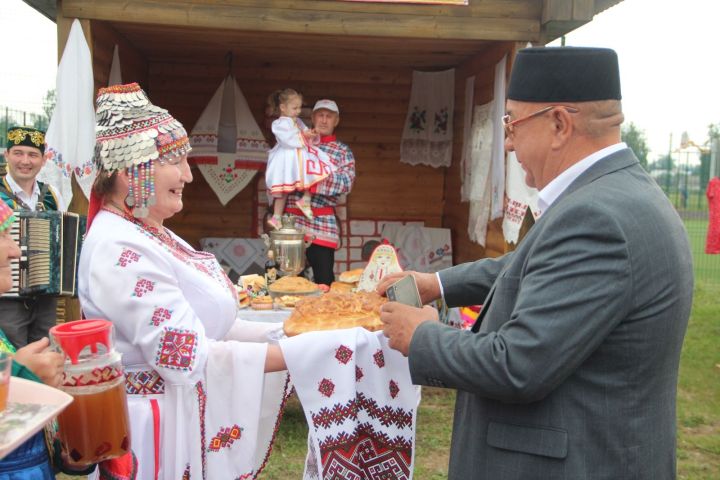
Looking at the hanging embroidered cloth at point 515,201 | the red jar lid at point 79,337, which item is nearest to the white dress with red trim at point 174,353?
the red jar lid at point 79,337

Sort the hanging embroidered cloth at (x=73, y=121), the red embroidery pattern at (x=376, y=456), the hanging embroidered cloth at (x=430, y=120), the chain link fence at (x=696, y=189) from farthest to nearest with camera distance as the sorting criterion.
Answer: the chain link fence at (x=696, y=189) → the hanging embroidered cloth at (x=430, y=120) → the hanging embroidered cloth at (x=73, y=121) → the red embroidery pattern at (x=376, y=456)

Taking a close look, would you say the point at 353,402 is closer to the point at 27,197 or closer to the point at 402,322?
the point at 402,322

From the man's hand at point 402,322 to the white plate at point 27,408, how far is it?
2.82 feet

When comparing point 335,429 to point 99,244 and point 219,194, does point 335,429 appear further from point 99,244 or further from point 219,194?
point 219,194

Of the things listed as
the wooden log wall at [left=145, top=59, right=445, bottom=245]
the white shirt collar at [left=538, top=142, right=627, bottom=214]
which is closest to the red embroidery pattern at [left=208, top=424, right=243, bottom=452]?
the white shirt collar at [left=538, top=142, right=627, bottom=214]

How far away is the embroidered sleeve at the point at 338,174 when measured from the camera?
6.50 metres

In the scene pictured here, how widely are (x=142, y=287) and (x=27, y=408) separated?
2.38 feet

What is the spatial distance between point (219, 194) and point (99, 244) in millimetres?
6267

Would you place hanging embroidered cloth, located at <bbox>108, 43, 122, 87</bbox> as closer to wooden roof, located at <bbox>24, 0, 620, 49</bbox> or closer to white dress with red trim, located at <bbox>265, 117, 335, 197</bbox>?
wooden roof, located at <bbox>24, 0, 620, 49</bbox>

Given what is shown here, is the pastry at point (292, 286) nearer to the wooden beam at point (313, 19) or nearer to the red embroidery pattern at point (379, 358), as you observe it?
the red embroidery pattern at point (379, 358)

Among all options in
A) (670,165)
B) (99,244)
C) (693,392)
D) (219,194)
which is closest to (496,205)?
(693,392)

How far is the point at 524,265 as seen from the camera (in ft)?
5.46

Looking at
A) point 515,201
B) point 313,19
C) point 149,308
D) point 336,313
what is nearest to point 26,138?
point 313,19

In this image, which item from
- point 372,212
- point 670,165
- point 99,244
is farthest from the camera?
point 670,165
